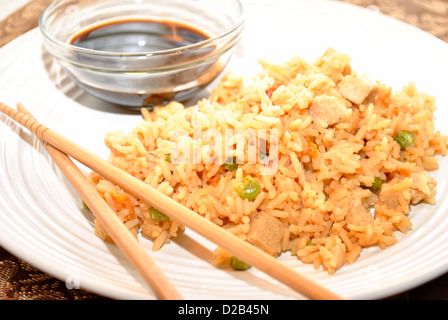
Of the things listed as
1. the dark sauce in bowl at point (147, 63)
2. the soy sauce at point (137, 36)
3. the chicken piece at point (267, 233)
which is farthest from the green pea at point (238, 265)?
the soy sauce at point (137, 36)

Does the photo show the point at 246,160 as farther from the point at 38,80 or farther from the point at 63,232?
the point at 38,80

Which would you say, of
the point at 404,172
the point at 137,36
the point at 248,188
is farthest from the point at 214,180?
the point at 137,36

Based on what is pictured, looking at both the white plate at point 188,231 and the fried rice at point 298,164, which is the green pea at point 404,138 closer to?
the fried rice at point 298,164

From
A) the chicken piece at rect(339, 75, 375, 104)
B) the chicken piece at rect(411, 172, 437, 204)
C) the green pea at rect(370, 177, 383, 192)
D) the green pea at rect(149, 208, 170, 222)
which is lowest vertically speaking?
the green pea at rect(149, 208, 170, 222)

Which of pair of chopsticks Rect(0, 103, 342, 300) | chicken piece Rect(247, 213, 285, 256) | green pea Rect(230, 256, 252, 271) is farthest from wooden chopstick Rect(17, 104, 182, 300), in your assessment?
chicken piece Rect(247, 213, 285, 256)

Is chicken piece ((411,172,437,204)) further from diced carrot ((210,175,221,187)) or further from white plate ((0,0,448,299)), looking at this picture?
diced carrot ((210,175,221,187))
